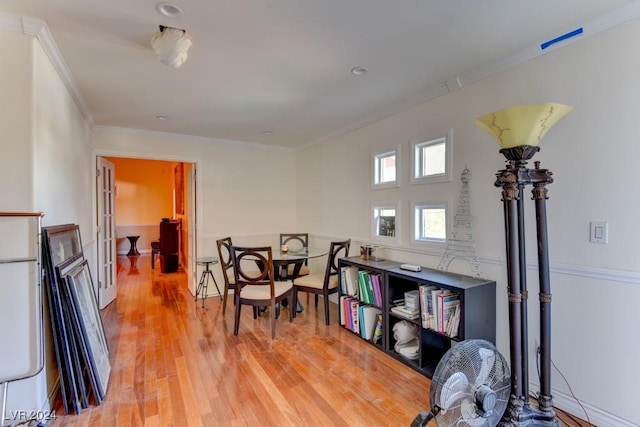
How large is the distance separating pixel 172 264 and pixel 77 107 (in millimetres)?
3763

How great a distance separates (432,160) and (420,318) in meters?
1.38

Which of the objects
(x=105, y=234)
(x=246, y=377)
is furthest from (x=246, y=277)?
(x=105, y=234)

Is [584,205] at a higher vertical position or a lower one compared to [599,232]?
higher

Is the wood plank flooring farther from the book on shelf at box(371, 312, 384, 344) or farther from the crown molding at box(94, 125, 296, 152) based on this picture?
the crown molding at box(94, 125, 296, 152)

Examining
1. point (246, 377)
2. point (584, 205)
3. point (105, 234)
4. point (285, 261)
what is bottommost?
point (246, 377)

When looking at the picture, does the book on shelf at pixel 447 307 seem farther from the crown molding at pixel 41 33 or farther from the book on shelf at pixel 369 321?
the crown molding at pixel 41 33

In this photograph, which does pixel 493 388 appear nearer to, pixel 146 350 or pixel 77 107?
pixel 146 350

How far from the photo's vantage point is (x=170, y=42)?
1827 millimetres

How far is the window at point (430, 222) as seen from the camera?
270cm

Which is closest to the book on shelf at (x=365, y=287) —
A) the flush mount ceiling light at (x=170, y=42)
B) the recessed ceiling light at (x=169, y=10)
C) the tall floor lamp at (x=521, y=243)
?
the tall floor lamp at (x=521, y=243)

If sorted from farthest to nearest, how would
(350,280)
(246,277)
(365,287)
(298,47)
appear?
1. (350,280)
2. (246,277)
3. (365,287)
4. (298,47)

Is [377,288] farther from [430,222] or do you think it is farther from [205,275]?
[205,275]

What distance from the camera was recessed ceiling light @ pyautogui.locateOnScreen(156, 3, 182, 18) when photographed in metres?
1.61

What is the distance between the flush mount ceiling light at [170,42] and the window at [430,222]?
87.5 inches
